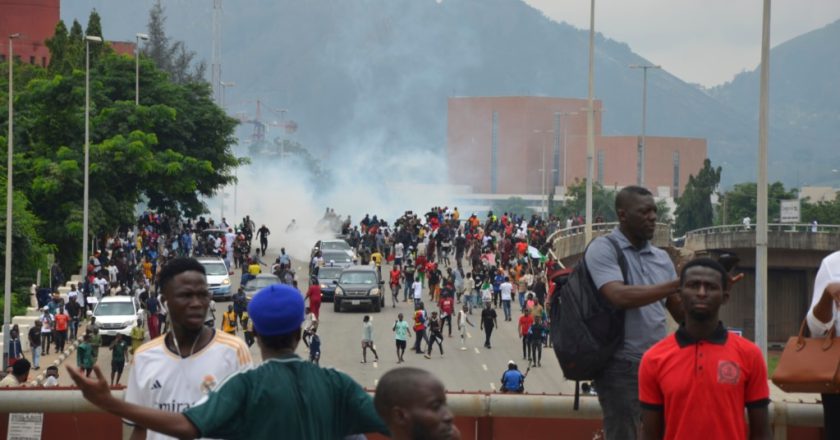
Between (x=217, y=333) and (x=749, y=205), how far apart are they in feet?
377

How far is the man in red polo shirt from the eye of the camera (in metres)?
6.16

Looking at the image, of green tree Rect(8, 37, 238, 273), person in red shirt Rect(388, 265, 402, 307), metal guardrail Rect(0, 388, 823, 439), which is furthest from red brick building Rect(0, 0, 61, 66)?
metal guardrail Rect(0, 388, 823, 439)

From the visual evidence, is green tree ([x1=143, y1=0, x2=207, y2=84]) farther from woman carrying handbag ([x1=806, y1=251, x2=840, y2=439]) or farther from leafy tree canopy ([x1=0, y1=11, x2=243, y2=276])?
woman carrying handbag ([x1=806, y1=251, x2=840, y2=439])

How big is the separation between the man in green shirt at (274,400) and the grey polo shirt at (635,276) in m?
1.79

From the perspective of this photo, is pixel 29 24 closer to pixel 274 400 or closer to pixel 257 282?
pixel 257 282

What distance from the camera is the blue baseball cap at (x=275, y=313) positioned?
5613mm

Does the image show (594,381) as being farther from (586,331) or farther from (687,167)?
(687,167)

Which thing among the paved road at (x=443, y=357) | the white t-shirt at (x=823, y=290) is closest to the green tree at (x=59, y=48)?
the paved road at (x=443, y=357)

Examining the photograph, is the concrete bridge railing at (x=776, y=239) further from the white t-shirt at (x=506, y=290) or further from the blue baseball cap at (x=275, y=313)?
the blue baseball cap at (x=275, y=313)

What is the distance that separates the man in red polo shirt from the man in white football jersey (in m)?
1.74

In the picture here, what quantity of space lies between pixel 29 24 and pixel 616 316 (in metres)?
86.2

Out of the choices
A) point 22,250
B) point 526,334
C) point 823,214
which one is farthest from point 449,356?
point 823,214

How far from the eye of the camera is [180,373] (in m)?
6.56

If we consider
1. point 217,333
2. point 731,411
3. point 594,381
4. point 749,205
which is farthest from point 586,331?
point 749,205
